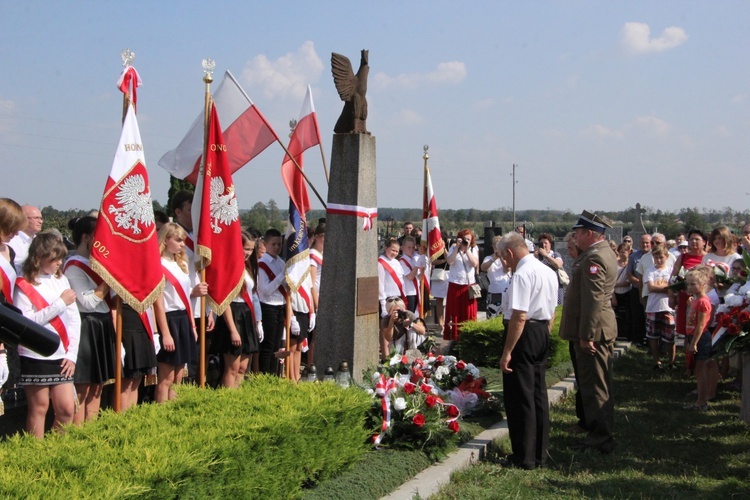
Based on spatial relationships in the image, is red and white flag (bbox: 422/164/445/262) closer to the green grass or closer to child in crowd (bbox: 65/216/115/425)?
the green grass

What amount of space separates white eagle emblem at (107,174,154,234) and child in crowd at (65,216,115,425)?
0.95ft

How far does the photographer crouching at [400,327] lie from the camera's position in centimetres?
947

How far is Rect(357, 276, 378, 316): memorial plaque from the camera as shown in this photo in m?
7.06

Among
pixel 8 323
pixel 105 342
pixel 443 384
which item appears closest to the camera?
pixel 8 323

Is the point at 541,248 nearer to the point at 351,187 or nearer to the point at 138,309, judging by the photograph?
the point at 351,187

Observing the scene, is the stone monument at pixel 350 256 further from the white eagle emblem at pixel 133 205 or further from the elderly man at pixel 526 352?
the white eagle emblem at pixel 133 205

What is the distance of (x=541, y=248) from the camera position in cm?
1176

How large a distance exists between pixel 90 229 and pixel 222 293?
142cm

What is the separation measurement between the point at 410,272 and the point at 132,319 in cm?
648

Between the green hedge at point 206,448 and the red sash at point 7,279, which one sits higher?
the red sash at point 7,279

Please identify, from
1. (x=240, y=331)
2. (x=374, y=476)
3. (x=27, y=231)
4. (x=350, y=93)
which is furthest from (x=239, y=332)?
(x=374, y=476)

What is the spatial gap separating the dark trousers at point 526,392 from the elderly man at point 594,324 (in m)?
0.60

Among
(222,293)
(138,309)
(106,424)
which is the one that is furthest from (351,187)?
(106,424)

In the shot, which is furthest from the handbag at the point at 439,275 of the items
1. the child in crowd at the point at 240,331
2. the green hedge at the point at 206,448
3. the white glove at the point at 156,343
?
the green hedge at the point at 206,448
